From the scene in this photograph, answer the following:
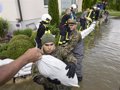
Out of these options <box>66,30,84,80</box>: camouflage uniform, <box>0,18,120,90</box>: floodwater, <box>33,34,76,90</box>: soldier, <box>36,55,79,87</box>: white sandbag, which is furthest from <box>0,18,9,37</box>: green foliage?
<box>36,55,79,87</box>: white sandbag

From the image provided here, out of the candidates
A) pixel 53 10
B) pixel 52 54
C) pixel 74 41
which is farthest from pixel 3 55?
pixel 53 10

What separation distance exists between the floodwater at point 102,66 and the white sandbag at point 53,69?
3548 millimetres

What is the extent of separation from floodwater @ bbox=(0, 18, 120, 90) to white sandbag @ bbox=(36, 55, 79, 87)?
3520 millimetres

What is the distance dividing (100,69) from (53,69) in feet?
17.8

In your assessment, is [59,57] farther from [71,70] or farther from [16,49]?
[16,49]

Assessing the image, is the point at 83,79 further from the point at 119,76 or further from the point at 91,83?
the point at 119,76

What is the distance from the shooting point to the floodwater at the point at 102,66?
772cm

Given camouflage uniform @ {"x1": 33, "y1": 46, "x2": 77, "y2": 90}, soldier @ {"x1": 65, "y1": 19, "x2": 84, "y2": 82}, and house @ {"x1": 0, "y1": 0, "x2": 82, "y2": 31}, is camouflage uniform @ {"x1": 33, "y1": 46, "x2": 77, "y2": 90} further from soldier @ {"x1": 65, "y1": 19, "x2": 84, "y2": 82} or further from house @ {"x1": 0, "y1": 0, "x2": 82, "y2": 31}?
house @ {"x1": 0, "y1": 0, "x2": 82, "y2": 31}

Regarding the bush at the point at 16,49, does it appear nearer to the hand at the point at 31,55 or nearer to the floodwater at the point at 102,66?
the floodwater at the point at 102,66

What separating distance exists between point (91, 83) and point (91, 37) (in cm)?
759

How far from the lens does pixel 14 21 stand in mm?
13273

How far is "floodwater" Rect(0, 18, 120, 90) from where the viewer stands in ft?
24.6

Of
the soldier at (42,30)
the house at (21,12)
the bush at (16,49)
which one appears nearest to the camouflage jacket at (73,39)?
the soldier at (42,30)

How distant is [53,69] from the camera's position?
153 inches
